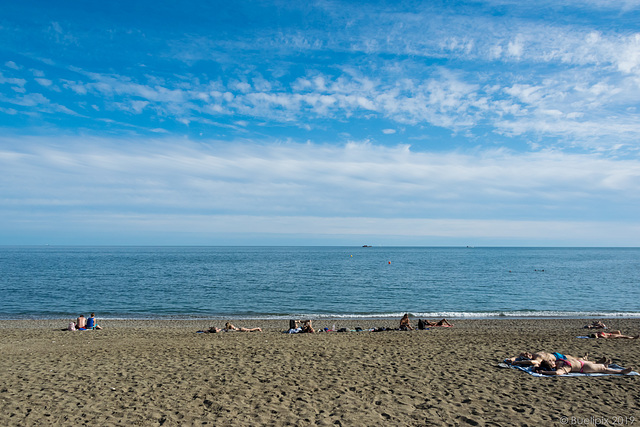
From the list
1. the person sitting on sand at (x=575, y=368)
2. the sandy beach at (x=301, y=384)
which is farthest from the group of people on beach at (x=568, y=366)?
the sandy beach at (x=301, y=384)

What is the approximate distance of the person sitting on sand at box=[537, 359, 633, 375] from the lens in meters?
10.8

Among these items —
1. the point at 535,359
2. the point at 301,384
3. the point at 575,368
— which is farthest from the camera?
the point at 535,359

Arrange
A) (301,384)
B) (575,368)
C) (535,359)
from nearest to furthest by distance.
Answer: (301,384) < (575,368) < (535,359)

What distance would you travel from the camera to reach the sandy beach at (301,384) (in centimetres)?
812

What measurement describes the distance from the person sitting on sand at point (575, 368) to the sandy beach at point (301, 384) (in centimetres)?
30

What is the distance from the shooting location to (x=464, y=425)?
772 centimetres

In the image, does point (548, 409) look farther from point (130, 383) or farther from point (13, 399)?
point (13, 399)

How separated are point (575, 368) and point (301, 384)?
7784 millimetres

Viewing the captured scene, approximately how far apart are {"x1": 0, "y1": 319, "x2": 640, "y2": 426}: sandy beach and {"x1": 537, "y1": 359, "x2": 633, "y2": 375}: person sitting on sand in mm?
302

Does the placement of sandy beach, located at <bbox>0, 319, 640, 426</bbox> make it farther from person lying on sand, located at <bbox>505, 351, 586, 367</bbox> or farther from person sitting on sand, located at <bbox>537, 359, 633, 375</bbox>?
person lying on sand, located at <bbox>505, 351, 586, 367</bbox>

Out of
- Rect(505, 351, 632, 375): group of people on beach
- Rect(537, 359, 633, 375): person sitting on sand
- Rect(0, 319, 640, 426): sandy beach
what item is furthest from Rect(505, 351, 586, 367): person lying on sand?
Rect(0, 319, 640, 426): sandy beach

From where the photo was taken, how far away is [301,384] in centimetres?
1026

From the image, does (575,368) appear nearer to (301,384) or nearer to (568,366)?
(568,366)

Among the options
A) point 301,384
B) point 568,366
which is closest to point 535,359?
point 568,366
